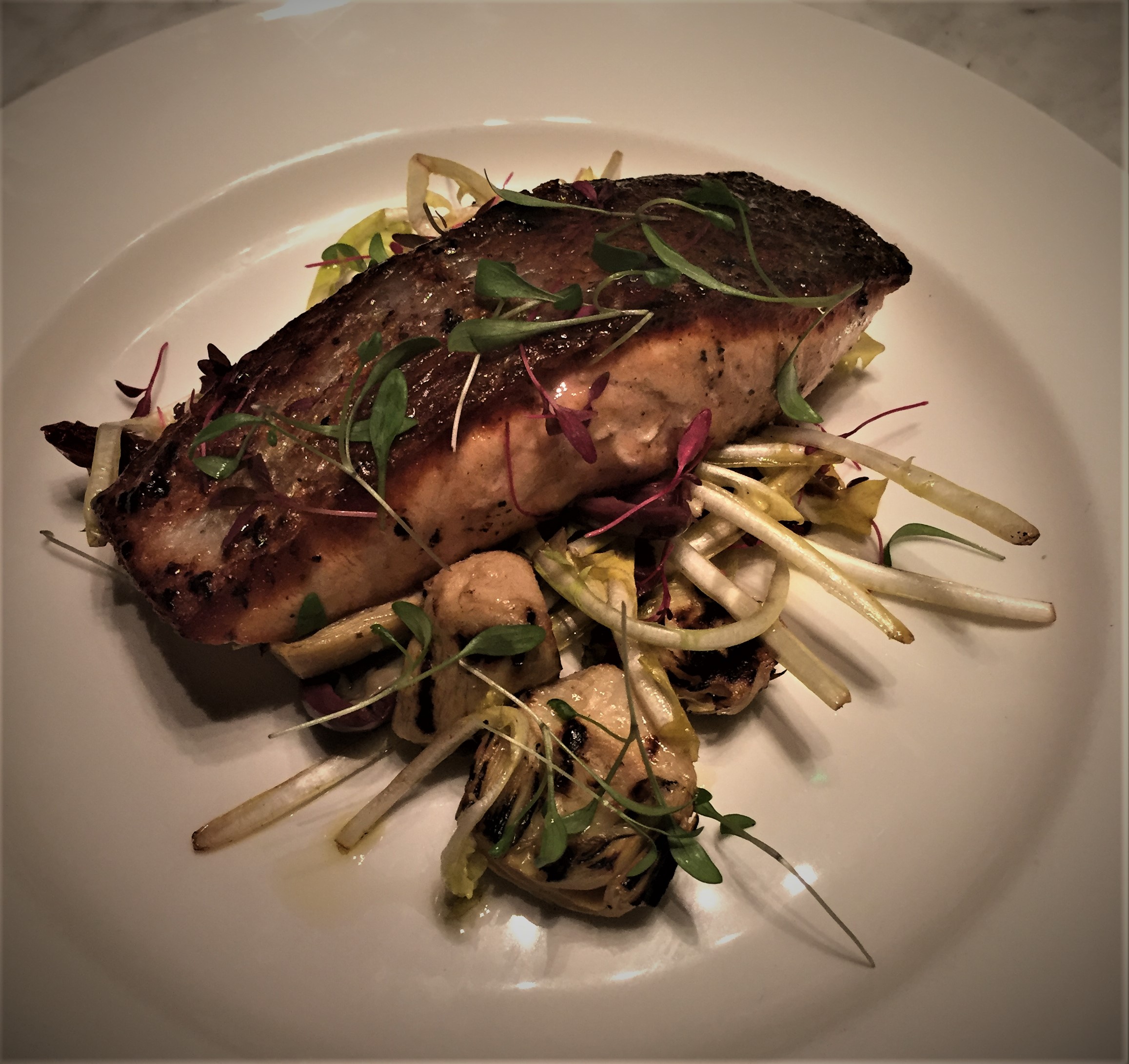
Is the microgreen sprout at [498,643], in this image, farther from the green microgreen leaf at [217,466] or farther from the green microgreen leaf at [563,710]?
the green microgreen leaf at [217,466]

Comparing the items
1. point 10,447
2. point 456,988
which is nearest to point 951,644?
point 456,988

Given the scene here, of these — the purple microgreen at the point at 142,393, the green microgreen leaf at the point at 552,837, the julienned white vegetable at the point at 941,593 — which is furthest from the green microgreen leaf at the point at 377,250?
the green microgreen leaf at the point at 552,837

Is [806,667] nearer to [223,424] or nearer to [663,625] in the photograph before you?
[663,625]

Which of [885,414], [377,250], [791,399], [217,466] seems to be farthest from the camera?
[377,250]

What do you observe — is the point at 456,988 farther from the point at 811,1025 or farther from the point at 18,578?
the point at 18,578

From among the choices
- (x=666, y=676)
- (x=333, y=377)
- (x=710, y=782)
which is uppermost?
(x=333, y=377)

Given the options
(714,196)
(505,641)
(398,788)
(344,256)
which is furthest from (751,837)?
(344,256)

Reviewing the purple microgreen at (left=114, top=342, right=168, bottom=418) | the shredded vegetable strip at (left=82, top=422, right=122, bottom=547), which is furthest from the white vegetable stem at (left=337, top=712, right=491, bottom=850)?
the purple microgreen at (left=114, top=342, right=168, bottom=418)
